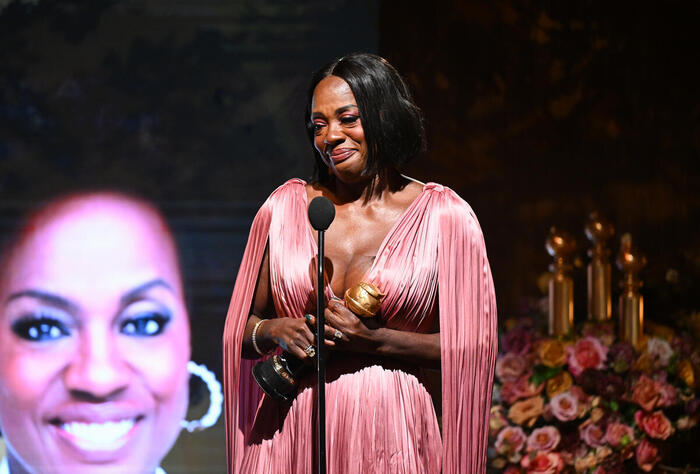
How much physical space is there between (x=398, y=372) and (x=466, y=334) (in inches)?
6.8

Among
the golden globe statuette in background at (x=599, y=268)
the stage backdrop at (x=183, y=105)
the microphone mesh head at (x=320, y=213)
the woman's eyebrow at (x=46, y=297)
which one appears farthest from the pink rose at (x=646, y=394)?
the woman's eyebrow at (x=46, y=297)

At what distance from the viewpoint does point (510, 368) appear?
382 centimetres

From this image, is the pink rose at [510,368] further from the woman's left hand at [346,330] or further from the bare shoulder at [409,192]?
the woman's left hand at [346,330]

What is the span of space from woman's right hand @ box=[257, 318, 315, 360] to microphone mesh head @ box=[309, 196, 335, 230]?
24 centimetres

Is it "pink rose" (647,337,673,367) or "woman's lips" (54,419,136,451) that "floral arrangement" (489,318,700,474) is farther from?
"woman's lips" (54,419,136,451)

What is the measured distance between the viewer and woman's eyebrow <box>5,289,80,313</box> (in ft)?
12.9

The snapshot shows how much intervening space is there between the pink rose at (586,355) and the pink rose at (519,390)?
14 cm

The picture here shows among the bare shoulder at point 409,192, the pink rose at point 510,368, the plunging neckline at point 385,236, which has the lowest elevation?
the pink rose at point 510,368

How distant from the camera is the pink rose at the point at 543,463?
12.2 ft

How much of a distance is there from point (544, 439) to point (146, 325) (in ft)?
5.13

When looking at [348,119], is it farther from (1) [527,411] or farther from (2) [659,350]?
(2) [659,350]

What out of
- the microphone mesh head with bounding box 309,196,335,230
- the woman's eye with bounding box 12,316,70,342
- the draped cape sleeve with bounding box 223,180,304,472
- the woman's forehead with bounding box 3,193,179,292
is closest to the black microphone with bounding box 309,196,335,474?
the microphone mesh head with bounding box 309,196,335,230

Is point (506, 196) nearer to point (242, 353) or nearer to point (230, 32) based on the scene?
point (230, 32)

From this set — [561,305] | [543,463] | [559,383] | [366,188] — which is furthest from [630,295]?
[366,188]
